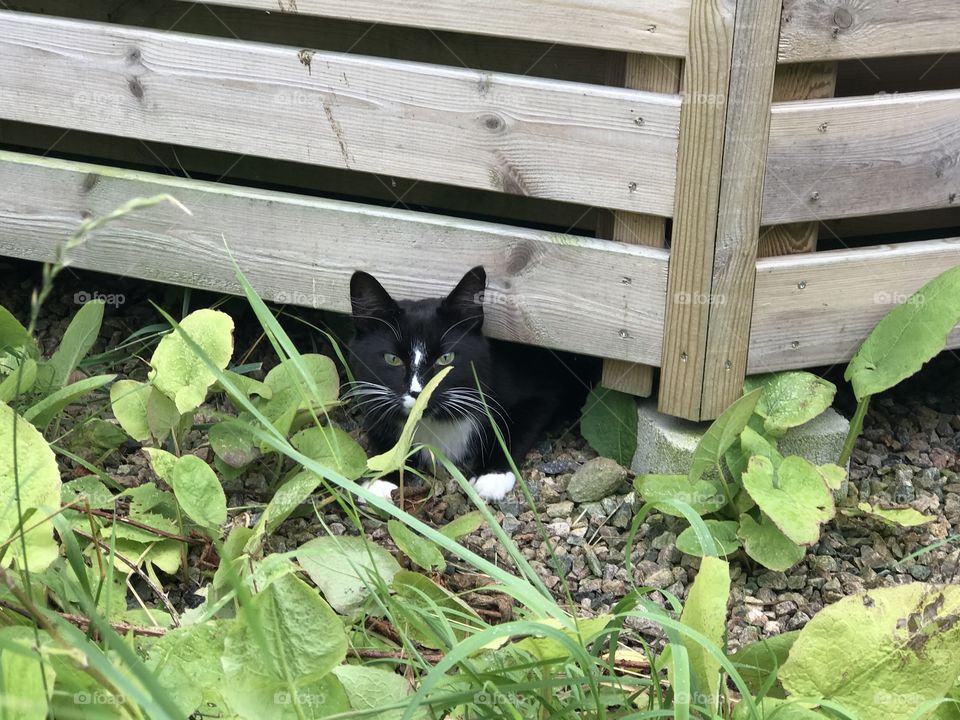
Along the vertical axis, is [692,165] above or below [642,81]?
below

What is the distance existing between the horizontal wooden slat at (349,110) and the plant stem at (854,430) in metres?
0.70

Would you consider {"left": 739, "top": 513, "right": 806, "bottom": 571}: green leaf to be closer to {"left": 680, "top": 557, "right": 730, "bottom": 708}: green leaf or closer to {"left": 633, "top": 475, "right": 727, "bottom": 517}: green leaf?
{"left": 633, "top": 475, "right": 727, "bottom": 517}: green leaf

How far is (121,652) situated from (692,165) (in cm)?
171

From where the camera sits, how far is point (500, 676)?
1409mm

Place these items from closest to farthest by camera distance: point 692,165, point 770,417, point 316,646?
point 316,646 → point 692,165 → point 770,417

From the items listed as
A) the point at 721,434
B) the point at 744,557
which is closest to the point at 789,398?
the point at 721,434

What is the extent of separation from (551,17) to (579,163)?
339 mm

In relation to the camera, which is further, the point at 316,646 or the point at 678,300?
the point at 678,300

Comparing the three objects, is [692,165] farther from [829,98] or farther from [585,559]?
[585,559]

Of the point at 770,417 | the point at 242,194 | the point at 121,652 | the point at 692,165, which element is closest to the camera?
the point at 121,652

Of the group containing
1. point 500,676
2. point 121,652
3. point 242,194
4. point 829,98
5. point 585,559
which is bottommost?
point 585,559

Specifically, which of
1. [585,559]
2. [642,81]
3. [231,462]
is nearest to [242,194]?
[231,462]

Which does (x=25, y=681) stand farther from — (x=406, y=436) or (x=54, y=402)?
(x=54, y=402)

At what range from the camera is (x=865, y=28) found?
2.21 metres
